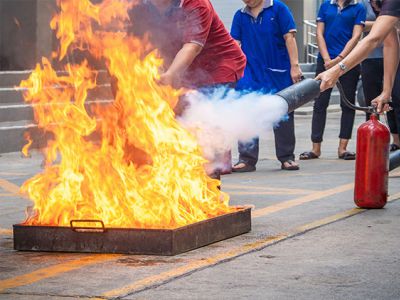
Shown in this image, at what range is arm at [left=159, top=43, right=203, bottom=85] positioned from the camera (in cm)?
823

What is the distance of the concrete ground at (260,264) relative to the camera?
594 centimetres

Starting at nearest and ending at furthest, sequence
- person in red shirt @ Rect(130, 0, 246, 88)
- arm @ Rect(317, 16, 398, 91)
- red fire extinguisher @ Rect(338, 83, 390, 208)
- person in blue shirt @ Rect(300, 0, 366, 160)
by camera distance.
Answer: arm @ Rect(317, 16, 398, 91) → person in red shirt @ Rect(130, 0, 246, 88) → red fire extinguisher @ Rect(338, 83, 390, 208) → person in blue shirt @ Rect(300, 0, 366, 160)

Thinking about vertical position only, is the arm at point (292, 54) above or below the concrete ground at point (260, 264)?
above

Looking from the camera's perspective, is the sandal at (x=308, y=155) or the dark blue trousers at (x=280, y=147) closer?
the dark blue trousers at (x=280, y=147)

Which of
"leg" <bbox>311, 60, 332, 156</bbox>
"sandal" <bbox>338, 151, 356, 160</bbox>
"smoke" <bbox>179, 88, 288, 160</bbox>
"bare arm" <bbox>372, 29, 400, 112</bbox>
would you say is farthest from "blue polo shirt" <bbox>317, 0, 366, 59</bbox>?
→ "smoke" <bbox>179, 88, 288, 160</bbox>

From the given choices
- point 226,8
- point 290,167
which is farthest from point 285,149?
point 226,8

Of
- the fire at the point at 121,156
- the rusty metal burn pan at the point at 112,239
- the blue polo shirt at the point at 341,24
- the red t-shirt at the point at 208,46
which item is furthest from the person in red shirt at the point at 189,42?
the blue polo shirt at the point at 341,24

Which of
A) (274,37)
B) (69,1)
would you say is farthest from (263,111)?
(274,37)

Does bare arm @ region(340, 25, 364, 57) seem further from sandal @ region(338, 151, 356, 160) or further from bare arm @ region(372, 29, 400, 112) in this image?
bare arm @ region(372, 29, 400, 112)

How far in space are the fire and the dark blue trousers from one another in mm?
4142

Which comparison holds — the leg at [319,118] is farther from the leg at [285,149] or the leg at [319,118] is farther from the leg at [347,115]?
the leg at [285,149]

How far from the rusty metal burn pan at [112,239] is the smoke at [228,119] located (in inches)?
42.0

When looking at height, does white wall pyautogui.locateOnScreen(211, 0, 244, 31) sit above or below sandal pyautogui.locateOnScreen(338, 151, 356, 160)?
above

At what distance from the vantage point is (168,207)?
23.8ft
